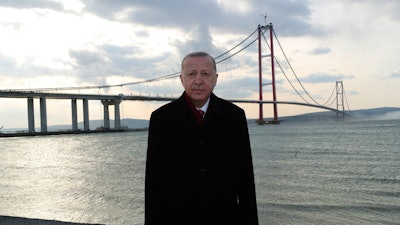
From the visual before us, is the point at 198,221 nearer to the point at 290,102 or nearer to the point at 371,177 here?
the point at 371,177

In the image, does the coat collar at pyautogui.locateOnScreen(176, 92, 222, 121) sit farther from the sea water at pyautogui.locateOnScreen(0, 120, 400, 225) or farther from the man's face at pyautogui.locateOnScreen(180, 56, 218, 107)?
the sea water at pyautogui.locateOnScreen(0, 120, 400, 225)

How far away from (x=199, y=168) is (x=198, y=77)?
1.17 feet

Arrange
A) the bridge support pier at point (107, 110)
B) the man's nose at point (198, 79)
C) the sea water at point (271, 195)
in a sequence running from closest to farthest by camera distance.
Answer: the man's nose at point (198, 79) < the sea water at point (271, 195) < the bridge support pier at point (107, 110)

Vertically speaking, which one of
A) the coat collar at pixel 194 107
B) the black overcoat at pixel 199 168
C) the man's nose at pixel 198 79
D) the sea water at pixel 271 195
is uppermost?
the man's nose at pixel 198 79

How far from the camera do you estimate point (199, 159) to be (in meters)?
1.70

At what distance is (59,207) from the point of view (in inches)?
343

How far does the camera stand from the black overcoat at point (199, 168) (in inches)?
66.9

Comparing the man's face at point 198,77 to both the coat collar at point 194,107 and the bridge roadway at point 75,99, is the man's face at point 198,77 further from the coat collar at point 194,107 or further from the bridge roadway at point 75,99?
the bridge roadway at point 75,99

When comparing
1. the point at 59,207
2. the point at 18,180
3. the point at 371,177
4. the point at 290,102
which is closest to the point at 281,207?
the point at 59,207

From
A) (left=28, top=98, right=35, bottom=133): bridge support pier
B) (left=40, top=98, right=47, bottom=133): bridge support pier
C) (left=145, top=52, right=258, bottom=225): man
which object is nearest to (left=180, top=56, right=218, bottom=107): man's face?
(left=145, top=52, right=258, bottom=225): man

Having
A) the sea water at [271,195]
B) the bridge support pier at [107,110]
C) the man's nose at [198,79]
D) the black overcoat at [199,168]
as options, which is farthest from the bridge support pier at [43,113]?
the man's nose at [198,79]

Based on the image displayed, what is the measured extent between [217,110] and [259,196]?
884 cm

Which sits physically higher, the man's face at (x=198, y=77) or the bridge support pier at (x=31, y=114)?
the man's face at (x=198, y=77)

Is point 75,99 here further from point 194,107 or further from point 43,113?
point 194,107
